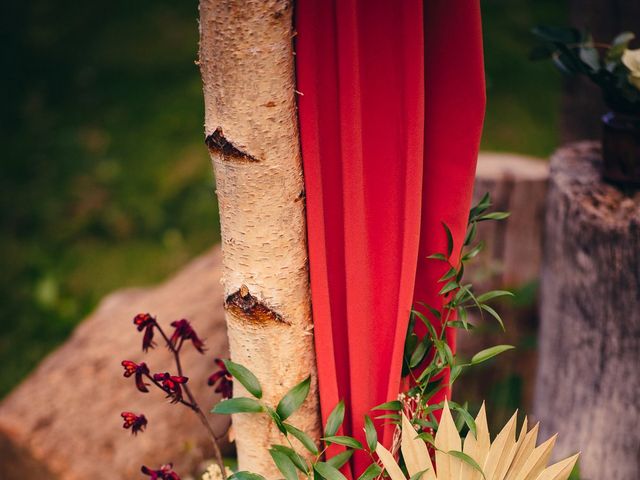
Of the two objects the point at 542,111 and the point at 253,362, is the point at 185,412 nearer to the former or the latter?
the point at 253,362

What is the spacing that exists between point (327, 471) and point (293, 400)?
0.13 m

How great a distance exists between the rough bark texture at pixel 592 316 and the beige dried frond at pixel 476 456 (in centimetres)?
80

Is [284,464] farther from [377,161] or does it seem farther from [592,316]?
[592,316]

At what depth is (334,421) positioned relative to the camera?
124 centimetres

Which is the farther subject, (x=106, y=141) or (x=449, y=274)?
(x=106, y=141)

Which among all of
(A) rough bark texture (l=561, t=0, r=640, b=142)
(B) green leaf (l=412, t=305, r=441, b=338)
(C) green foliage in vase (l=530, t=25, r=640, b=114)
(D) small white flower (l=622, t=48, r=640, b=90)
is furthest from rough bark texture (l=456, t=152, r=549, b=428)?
(B) green leaf (l=412, t=305, r=441, b=338)

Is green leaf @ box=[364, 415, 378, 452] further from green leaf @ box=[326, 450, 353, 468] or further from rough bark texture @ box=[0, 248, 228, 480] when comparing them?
rough bark texture @ box=[0, 248, 228, 480]

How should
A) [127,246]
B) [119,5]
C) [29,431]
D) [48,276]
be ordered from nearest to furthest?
[29,431], [48,276], [127,246], [119,5]

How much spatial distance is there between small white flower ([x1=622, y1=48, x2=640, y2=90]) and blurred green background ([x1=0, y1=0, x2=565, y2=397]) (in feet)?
7.12

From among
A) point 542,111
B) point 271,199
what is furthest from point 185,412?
point 542,111

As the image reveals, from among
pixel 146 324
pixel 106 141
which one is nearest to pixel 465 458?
pixel 146 324

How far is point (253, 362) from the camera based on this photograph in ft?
4.23

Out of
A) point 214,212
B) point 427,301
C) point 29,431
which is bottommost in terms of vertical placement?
point 29,431

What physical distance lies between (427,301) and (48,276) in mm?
2735
